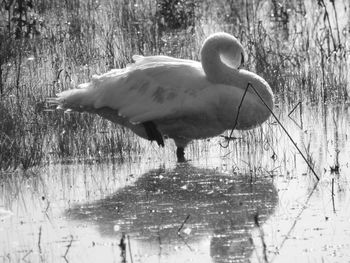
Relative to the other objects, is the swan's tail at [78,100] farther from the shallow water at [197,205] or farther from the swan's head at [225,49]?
the swan's head at [225,49]

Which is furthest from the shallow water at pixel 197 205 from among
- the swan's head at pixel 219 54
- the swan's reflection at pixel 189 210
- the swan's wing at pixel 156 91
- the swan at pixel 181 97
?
the swan's head at pixel 219 54

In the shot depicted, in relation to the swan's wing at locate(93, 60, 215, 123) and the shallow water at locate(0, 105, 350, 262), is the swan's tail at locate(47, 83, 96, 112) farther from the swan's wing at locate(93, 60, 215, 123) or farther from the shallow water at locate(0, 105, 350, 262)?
the shallow water at locate(0, 105, 350, 262)

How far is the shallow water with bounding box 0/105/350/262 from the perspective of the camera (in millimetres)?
6660

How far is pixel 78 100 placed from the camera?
1024 cm

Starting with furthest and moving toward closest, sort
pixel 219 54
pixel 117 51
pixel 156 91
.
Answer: pixel 117 51 < pixel 219 54 < pixel 156 91

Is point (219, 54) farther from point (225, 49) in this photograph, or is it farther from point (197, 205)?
point (197, 205)

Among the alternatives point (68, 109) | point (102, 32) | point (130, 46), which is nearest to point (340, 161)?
point (68, 109)

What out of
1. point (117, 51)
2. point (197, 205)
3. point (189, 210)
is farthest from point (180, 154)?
point (117, 51)

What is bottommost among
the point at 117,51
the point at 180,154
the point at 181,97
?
the point at 180,154

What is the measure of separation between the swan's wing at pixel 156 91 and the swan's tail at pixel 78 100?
66 mm

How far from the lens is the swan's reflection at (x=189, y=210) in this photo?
685 centimetres

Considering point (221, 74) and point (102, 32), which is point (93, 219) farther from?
point (102, 32)

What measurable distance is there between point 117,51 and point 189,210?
21.6ft

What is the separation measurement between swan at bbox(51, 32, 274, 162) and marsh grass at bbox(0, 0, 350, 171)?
0.27m
